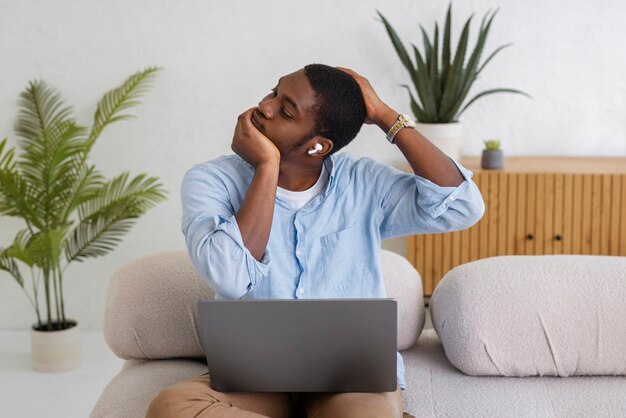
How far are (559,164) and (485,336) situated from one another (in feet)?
6.26

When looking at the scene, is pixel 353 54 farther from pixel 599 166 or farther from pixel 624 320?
pixel 624 320

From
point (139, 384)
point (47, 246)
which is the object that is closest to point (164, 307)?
point (139, 384)

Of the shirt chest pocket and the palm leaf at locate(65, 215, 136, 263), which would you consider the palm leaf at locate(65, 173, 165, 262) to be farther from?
the shirt chest pocket

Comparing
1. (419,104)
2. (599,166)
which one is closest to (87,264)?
(419,104)

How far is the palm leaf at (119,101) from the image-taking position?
418 cm

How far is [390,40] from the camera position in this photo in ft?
14.0

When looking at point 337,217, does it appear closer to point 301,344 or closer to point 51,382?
point 301,344

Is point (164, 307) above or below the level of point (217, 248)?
below

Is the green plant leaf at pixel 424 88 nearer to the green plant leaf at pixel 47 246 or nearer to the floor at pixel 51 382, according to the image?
the green plant leaf at pixel 47 246

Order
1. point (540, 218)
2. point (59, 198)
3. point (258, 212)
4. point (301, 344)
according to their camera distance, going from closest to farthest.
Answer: point (301, 344) → point (258, 212) → point (540, 218) → point (59, 198)

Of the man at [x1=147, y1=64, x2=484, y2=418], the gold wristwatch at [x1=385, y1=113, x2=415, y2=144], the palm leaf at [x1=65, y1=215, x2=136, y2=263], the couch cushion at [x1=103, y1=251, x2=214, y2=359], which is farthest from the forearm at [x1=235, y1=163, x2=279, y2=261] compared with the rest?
the palm leaf at [x1=65, y1=215, x2=136, y2=263]

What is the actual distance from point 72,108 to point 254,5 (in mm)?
971

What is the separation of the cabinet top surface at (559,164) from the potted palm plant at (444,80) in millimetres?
184

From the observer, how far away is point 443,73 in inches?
160
